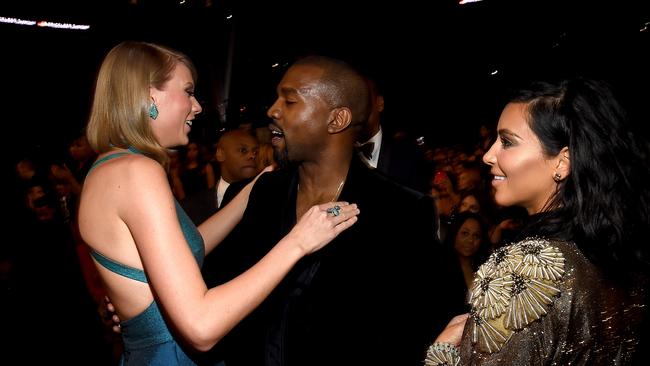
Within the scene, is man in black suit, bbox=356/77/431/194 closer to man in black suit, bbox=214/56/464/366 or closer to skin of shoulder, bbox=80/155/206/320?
man in black suit, bbox=214/56/464/366

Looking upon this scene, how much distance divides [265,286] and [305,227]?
9.1 inches

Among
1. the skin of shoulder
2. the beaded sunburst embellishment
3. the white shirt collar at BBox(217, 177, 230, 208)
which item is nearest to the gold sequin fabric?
the beaded sunburst embellishment

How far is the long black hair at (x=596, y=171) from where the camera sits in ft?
5.02

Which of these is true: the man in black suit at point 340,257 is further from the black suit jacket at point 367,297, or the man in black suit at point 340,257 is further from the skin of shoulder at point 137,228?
the skin of shoulder at point 137,228

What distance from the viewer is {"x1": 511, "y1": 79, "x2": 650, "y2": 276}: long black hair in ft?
5.02

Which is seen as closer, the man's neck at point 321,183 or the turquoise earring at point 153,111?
the turquoise earring at point 153,111

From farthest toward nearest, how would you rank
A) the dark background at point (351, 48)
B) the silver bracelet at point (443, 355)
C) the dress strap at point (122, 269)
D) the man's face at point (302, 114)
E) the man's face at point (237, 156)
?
1. the dark background at point (351, 48)
2. the man's face at point (237, 156)
3. the man's face at point (302, 114)
4. the dress strap at point (122, 269)
5. the silver bracelet at point (443, 355)

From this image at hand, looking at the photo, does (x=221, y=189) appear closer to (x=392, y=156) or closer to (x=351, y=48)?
(x=392, y=156)

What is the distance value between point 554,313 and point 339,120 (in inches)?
48.7

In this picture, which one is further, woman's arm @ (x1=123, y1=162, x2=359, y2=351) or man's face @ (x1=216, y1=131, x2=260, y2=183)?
man's face @ (x1=216, y1=131, x2=260, y2=183)

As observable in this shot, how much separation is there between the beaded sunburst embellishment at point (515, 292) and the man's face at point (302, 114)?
1.04 meters

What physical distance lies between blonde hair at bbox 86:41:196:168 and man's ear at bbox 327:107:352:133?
0.72 meters

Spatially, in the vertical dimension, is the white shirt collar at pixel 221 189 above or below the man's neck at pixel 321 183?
below

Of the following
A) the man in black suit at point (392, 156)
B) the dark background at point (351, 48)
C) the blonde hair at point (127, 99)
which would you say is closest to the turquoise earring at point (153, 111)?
the blonde hair at point (127, 99)
